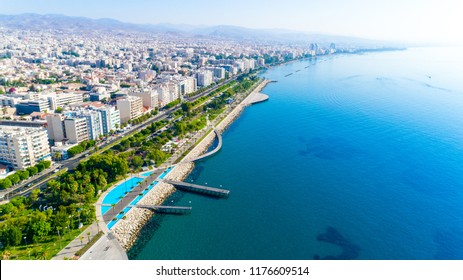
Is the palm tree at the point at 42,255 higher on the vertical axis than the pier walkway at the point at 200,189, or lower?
higher

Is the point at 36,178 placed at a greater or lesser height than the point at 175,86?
lesser

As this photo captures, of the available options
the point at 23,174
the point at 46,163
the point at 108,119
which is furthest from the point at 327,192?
the point at 108,119

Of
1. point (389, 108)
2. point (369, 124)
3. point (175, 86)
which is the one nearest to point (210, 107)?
point (175, 86)

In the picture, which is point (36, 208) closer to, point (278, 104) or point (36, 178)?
point (36, 178)

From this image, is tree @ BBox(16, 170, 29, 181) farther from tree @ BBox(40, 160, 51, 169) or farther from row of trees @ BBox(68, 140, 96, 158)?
row of trees @ BBox(68, 140, 96, 158)

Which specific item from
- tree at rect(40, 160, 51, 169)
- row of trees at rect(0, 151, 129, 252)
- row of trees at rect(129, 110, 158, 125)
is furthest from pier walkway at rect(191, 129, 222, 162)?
tree at rect(40, 160, 51, 169)

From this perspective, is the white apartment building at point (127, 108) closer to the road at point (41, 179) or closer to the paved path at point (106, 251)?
the road at point (41, 179)

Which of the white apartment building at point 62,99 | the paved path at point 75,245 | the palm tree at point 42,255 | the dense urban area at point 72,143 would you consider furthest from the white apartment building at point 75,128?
the palm tree at point 42,255
